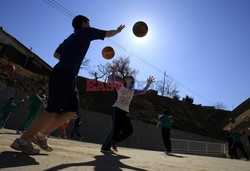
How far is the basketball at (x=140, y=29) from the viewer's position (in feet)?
23.6

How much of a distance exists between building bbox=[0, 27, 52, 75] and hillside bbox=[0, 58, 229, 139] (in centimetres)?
370

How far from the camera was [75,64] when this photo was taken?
361cm

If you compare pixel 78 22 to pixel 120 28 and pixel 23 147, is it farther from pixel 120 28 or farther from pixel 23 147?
pixel 23 147

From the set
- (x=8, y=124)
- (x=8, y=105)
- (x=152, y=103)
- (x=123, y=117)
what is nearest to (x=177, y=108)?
(x=152, y=103)

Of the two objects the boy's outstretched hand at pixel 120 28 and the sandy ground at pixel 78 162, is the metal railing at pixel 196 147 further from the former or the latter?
the boy's outstretched hand at pixel 120 28

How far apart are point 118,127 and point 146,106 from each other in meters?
29.0

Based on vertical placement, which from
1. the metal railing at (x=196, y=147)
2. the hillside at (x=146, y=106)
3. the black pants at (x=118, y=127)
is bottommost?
the black pants at (x=118, y=127)

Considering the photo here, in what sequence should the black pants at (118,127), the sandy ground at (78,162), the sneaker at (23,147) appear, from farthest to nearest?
the black pants at (118,127) → the sneaker at (23,147) → the sandy ground at (78,162)

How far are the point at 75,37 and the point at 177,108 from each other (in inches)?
1453

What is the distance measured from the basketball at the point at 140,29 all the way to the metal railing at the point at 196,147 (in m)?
14.4

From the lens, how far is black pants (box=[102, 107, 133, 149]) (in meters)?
6.14

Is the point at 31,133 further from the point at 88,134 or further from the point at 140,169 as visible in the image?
the point at 88,134

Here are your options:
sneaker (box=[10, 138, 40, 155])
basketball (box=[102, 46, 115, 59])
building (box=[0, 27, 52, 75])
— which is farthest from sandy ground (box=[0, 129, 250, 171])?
building (box=[0, 27, 52, 75])

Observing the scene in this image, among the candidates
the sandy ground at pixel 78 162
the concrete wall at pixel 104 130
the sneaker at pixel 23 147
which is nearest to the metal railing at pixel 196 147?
the concrete wall at pixel 104 130
